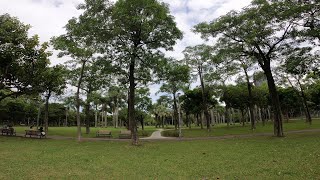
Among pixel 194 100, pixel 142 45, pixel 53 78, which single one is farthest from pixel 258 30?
pixel 194 100

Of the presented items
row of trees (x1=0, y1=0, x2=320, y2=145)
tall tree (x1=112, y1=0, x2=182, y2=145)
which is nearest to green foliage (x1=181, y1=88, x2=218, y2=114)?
row of trees (x1=0, y1=0, x2=320, y2=145)

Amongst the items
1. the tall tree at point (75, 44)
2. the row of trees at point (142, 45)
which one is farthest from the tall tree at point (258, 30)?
the tall tree at point (75, 44)

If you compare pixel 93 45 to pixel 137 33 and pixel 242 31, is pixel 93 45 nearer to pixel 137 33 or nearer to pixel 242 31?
pixel 137 33

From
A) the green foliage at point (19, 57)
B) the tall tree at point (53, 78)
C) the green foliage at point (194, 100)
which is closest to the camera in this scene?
the green foliage at point (19, 57)

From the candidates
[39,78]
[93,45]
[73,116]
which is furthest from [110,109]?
[93,45]

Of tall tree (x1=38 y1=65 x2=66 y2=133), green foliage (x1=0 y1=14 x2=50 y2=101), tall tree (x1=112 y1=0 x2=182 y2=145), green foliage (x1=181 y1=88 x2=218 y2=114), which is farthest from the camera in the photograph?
green foliage (x1=181 y1=88 x2=218 y2=114)

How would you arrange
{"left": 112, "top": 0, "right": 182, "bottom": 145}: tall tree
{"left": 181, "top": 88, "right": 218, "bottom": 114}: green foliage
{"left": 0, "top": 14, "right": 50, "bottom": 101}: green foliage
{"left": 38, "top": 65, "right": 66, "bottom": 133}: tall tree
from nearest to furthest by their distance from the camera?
{"left": 112, "top": 0, "right": 182, "bottom": 145}: tall tree → {"left": 0, "top": 14, "right": 50, "bottom": 101}: green foliage → {"left": 38, "top": 65, "right": 66, "bottom": 133}: tall tree → {"left": 181, "top": 88, "right": 218, "bottom": 114}: green foliage

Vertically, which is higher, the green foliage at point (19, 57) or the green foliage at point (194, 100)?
the green foliage at point (19, 57)

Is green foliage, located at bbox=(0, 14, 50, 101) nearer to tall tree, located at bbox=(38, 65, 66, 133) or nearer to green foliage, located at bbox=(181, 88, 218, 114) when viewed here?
tall tree, located at bbox=(38, 65, 66, 133)

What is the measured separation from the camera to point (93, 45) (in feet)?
72.9

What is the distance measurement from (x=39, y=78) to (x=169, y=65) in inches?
567

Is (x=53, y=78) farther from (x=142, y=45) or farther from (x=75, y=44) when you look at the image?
(x=142, y=45)

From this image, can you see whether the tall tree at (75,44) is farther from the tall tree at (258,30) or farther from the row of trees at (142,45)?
the tall tree at (258,30)

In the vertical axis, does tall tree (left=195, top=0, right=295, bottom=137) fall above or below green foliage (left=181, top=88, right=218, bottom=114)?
above
